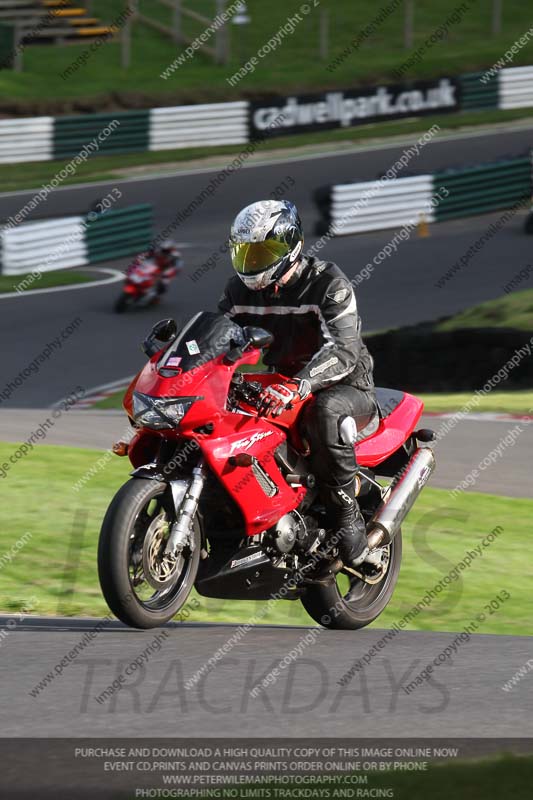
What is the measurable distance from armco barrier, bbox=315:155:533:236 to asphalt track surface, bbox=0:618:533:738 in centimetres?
1893

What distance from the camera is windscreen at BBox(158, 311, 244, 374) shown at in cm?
591

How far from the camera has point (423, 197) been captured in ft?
84.9

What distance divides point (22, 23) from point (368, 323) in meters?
19.6

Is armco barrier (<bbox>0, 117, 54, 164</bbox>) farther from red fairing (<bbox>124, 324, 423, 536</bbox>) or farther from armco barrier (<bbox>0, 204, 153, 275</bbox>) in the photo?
red fairing (<bbox>124, 324, 423, 536</bbox>)

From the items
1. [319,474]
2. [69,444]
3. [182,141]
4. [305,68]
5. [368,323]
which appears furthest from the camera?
[305,68]

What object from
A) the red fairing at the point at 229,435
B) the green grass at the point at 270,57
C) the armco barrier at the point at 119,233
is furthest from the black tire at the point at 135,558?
the green grass at the point at 270,57

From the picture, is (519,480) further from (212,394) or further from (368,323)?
(368,323)

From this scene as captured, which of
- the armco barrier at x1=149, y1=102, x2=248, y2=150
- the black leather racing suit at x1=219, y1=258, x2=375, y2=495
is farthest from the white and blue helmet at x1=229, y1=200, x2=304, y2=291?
the armco barrier at x1=149, y1=102, x2=248, y2=150

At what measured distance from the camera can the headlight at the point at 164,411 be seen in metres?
5.76

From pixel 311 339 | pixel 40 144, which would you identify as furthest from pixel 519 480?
pixel 40 144

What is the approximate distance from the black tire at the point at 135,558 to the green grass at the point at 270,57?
28.5m

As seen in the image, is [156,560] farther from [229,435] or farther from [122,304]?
[122,304]

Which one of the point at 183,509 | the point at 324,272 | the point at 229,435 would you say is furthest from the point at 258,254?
the point at 183,509

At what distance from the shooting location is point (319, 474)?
6.38m
